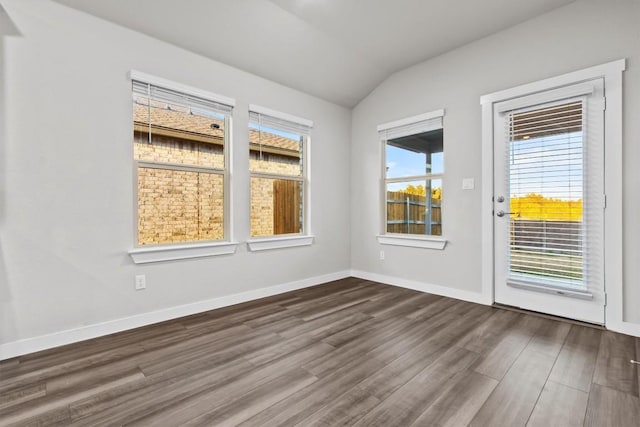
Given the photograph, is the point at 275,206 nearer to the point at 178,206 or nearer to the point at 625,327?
the point at 178,206

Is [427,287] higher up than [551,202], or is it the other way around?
[551,202]

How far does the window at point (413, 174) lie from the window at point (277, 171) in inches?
46.3

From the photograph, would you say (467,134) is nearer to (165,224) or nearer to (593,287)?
(593,287)

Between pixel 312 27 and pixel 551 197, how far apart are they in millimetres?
2872

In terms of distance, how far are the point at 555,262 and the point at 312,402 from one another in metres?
2.61

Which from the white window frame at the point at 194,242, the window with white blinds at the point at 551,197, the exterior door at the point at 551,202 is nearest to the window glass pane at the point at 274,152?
the white window frame at the point at 194,242

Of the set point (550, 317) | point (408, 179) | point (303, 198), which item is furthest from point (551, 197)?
point (303, 198)

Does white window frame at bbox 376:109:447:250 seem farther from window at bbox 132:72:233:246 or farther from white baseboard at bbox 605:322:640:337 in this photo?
window at bbox 132:72:233:246

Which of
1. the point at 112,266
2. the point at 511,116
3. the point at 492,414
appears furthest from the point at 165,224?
the point at 511,116

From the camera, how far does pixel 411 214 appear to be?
4160 millimetres

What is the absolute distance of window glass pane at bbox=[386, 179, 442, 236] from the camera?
12.7 feet

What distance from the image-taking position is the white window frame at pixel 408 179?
3.73 m

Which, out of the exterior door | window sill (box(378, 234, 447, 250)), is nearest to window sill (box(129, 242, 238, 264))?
window sill (box(378, 234, 447, 250))

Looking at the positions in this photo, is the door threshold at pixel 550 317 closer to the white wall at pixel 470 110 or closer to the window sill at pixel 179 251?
Result: the white wall at pixel 470 110
